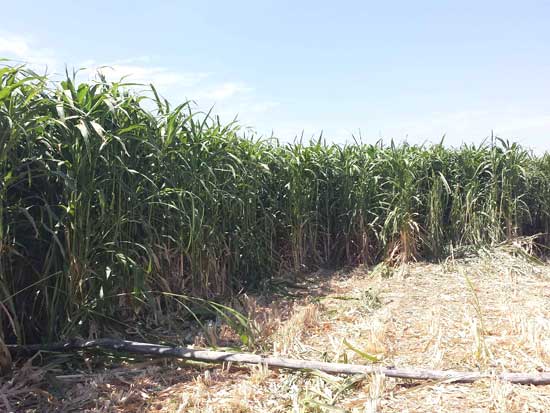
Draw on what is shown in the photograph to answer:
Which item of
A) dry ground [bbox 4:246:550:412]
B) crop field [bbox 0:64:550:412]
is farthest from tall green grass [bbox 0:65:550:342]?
dry ground [bbox 4:246:550:412]

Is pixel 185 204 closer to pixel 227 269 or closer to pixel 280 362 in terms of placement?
pixel 227 269

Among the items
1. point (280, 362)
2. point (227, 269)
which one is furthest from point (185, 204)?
point (280, 362)

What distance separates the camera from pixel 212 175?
3082 millimetres

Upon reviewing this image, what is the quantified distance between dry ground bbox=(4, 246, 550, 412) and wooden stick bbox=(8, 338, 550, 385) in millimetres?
35

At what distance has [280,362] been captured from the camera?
199 cm

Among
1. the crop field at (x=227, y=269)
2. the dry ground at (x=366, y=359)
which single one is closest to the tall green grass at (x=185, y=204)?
the crop field at (x=227, y=269)

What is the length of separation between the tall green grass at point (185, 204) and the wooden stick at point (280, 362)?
12cm

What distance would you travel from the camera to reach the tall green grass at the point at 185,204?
2021mm

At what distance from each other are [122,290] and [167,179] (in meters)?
0.69

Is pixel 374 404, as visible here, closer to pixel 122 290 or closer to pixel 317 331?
pixel 317 331

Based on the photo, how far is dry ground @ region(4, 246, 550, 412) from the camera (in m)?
1.73

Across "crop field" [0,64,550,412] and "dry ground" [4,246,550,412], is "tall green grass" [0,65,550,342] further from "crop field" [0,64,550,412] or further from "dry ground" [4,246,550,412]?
"dry ground" [4,246,550,412]

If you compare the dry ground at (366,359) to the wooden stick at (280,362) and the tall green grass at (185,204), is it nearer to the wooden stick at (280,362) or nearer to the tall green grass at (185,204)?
the wooden stick at (280,362)

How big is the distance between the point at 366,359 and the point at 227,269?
1583 mm
